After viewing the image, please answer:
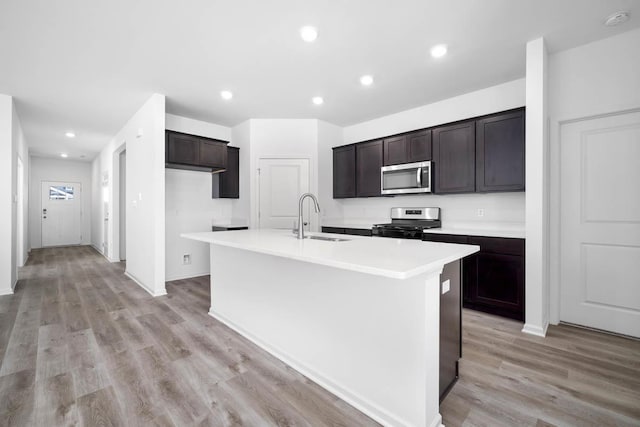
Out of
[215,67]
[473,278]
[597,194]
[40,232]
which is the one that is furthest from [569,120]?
[40,232]

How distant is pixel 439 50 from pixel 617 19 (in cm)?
131

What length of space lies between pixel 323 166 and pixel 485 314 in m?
3.15

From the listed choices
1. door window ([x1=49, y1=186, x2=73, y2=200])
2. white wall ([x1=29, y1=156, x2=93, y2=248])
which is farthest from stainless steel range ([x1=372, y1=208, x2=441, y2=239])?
door window ([x1=49, y1=186, x2=73, y2=200])

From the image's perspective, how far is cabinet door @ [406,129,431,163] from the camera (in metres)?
3.96

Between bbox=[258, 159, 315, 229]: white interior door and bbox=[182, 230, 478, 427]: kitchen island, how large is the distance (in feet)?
7.81

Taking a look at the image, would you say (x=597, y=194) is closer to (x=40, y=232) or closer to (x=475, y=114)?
(x=475, y=114)

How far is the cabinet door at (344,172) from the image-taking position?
16.1 feet

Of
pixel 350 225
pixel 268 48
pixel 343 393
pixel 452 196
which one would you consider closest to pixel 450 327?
pixel 343 393

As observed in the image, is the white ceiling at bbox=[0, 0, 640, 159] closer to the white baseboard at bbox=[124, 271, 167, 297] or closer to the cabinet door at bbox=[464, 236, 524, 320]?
the cabinet door at bbox=[464, 236, 524, 320]

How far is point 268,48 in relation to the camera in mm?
2746

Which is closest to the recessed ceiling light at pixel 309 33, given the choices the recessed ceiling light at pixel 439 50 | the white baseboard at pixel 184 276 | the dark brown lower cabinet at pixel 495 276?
the recessed ceiling light at pixel 439 50

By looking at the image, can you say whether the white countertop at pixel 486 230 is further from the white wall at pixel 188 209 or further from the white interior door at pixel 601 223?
the white wall at pixel 188 209

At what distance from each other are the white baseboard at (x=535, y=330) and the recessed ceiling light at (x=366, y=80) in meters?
2.99

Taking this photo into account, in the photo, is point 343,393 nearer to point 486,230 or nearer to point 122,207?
point 486,230
